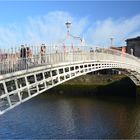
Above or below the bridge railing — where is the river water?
below

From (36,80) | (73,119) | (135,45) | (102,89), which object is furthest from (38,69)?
(135,45)

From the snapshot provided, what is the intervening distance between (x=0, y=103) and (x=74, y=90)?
2193 cm

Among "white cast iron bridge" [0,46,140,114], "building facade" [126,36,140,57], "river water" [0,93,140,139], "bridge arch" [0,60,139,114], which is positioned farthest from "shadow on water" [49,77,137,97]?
"building facade" [126,36,140,57]

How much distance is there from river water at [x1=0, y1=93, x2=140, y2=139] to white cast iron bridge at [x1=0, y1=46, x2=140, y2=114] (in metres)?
1.82

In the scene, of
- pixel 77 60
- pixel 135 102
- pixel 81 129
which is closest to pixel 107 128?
pixel 81 129

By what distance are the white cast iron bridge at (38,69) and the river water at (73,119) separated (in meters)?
1.82

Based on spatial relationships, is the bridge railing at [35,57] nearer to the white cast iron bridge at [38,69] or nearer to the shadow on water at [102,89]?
the white cast iron bridge at [38,69]

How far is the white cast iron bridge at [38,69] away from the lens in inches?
584

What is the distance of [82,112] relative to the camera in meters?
25.7

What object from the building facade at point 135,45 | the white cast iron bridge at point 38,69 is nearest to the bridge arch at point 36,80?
the white cast iron bridge at point 38,69

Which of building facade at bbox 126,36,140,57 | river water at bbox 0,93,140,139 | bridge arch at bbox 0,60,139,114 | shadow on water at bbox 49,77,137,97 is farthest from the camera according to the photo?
building facade at bbox 126,36,140,57

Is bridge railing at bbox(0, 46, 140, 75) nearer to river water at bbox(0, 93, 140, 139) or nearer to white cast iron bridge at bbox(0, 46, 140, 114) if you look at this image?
white cast iron bridge at bbox(0, 46, 140, 114)

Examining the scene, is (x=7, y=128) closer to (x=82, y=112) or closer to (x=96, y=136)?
(x=96, y=136)

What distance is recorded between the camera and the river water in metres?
18.9
